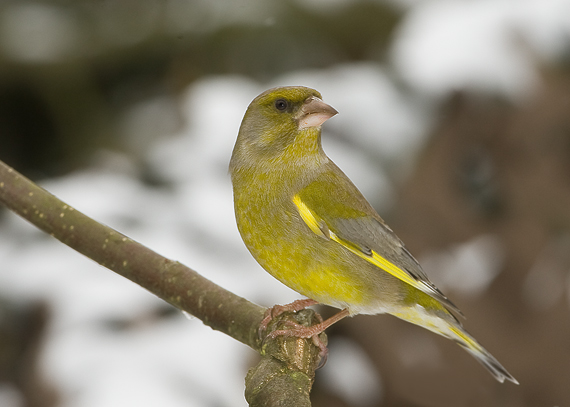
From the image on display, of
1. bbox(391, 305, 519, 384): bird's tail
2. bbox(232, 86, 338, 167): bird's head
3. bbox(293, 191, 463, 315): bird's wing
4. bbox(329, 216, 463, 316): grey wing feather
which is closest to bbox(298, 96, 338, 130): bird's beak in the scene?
bbox(232, 86, 338, 167): bird's head

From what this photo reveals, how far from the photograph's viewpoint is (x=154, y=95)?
5289mm

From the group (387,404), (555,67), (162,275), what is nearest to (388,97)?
(555,67)

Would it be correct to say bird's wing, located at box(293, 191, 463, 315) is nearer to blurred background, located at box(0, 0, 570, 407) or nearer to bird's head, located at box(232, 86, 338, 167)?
bird's head, located at box(232, 86, 338, 167)

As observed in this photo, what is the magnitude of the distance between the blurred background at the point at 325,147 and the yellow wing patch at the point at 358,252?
118 centimetres

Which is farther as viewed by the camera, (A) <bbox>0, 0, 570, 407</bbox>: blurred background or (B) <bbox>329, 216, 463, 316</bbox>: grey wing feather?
(A) <bbox>0, 0, 570, 407</bbox>: blurred background

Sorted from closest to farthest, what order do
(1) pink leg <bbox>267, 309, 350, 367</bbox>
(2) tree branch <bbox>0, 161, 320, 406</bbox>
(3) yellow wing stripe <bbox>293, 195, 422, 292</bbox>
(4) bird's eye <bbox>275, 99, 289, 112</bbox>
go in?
(1) pink leg <bbox>267, 309, 350, 367</bbox> → (2) tree branch <bbox>0, 161, 320, 406</bbox> → (3) yellow wing stripe <bbox>293, 195, 422, 292</bbox> → (4) bird's eye <bbox>275, 99, 289, 112</bbox>

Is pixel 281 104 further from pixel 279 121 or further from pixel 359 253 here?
pixel 359 253

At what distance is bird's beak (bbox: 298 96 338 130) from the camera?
2.52 metres

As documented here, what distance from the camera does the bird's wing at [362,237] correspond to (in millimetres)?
2607

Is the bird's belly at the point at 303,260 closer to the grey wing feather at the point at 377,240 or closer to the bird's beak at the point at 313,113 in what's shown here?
the grey wing feather at the point at 377,240

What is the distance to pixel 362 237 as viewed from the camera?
269cm

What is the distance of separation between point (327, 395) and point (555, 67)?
2.74 m

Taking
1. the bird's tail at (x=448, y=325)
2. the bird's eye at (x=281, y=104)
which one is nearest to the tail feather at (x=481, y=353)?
the bird's tail at (x=448, y=325)

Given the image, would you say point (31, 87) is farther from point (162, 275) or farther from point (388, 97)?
A: point (162, 275)
